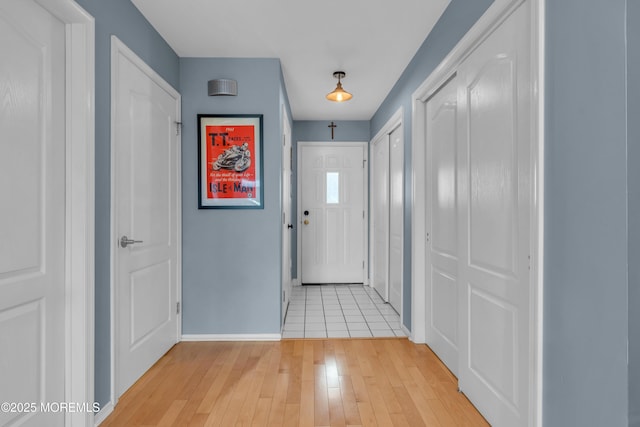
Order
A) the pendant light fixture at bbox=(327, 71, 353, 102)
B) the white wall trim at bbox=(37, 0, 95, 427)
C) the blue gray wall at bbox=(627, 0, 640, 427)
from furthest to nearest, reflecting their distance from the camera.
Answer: the pendant light fixture at bbox=(327, 71, 353, 102) < the white wall trim at bbox=(37, 0, 95, 427) < the blue gray wall at bbox=(627, 0, 640, 427)

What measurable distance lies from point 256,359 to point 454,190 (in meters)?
1.87

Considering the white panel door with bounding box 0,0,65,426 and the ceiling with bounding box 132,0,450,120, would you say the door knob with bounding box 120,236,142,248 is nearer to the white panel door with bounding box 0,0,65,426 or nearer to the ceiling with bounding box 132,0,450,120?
the white panel door with bounding box 0,0,65,426

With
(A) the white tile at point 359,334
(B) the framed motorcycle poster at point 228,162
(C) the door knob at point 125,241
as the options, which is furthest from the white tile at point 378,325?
(C) the door knob at point 125,241

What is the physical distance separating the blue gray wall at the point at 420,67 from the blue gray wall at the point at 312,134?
1.03m

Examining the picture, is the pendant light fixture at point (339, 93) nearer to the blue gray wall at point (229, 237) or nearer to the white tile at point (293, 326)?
the blue gray wall at point (229, 237)

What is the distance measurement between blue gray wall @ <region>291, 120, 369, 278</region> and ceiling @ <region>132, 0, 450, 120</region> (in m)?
1.65

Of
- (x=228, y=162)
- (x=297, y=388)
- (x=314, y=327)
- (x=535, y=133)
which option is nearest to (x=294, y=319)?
(x=314, y=327)

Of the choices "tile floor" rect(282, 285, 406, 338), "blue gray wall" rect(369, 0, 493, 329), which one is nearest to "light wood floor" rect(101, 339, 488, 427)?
"tile floor" rect(282, 285, 406, 338)

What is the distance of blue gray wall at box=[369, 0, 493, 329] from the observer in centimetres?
210

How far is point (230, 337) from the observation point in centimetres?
315

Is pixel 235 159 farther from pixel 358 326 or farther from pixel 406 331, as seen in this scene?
pixel 406 331

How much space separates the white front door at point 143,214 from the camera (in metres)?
2.19

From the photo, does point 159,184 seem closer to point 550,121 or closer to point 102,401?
point 102,401

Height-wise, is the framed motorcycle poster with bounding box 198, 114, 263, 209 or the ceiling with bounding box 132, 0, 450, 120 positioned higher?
the ceiling with bounding box 132, 0, 450, 120
